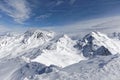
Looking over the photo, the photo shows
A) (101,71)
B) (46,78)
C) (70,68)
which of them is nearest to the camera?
(101,71)

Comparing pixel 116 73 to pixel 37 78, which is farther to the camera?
pixel 37 78

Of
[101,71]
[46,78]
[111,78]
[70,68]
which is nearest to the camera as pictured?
[111,78]

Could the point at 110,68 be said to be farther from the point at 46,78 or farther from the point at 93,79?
the point at 46,78

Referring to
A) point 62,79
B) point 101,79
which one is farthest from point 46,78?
point 101,79

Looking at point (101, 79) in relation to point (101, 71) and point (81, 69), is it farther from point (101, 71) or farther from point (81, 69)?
point (81, 69)

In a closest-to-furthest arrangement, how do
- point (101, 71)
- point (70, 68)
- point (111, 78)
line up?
point (111, 78), point (101, 71), point (70, 68)

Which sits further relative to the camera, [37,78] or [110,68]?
[37,78]

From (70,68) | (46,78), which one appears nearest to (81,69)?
(70,68)

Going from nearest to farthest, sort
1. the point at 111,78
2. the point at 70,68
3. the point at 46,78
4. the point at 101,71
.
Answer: the point at 111,78
the point at 101,71
the point at 46,78
the point at 70,68
